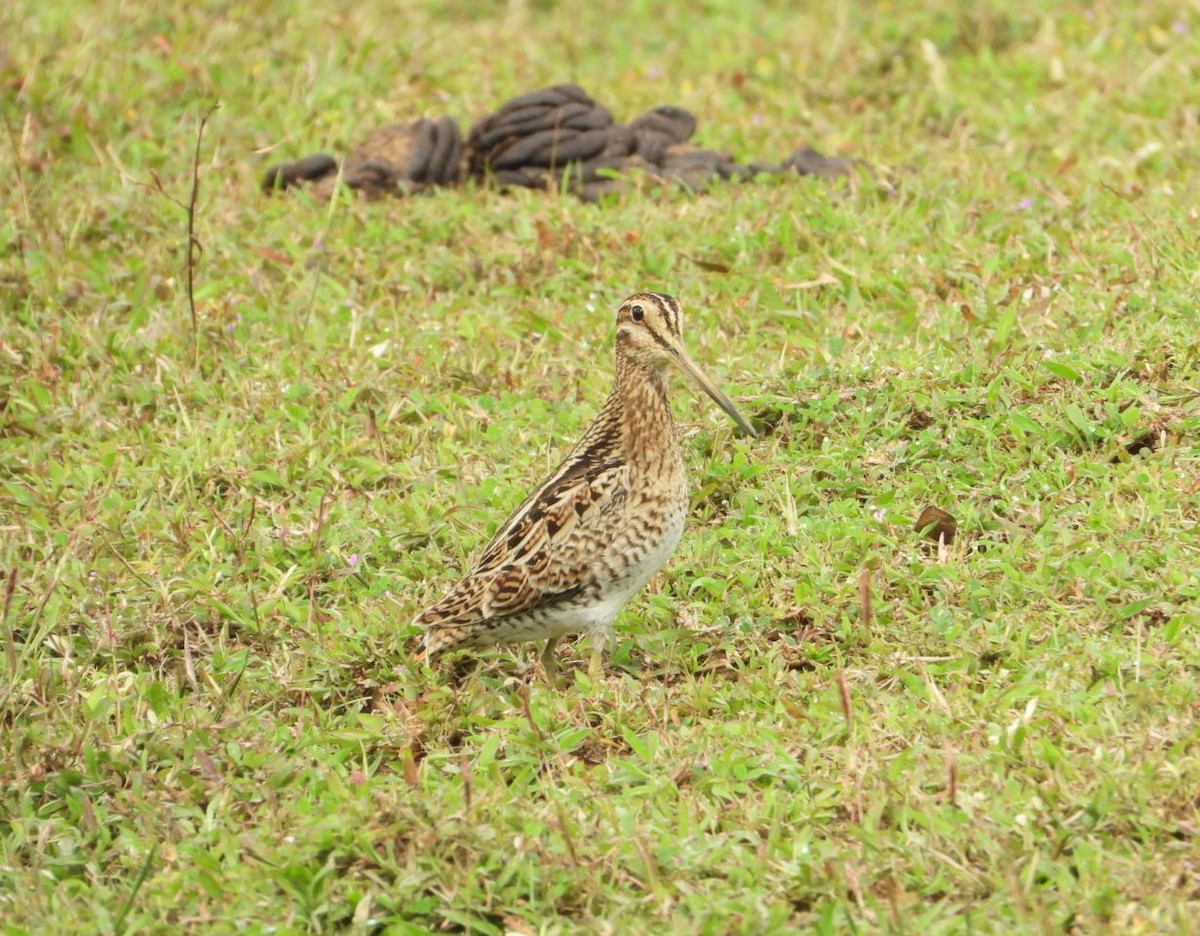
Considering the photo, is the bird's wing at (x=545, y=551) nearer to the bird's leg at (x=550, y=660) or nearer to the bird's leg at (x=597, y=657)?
the bird's leg at (x=597, y=657)

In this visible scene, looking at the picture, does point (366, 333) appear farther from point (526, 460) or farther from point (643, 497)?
point (643, 497)

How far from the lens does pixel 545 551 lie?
220 inches

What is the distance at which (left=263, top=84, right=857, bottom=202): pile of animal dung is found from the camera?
8883 mm

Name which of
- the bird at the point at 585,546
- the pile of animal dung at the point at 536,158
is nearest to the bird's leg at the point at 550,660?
the bird at the point at 585,546

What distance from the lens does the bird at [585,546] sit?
5.54 meters

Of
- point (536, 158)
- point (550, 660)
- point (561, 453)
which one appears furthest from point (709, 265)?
point (550, 660)

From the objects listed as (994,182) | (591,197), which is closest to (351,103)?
(591,197)

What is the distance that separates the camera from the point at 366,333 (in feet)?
25.8

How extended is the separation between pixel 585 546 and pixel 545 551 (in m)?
0.13

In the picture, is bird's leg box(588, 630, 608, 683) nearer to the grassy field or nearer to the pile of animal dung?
the grassy field

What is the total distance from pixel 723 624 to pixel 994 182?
372 cm

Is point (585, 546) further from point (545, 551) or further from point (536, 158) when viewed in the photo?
point (536, 158)

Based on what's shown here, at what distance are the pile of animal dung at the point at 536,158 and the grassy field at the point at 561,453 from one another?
177 mm

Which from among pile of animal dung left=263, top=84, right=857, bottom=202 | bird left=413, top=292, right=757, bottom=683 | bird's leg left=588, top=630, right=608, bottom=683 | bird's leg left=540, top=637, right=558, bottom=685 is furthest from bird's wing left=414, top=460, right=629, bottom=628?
pile of animal dung left=263, top=84, right=857, bottom=202
